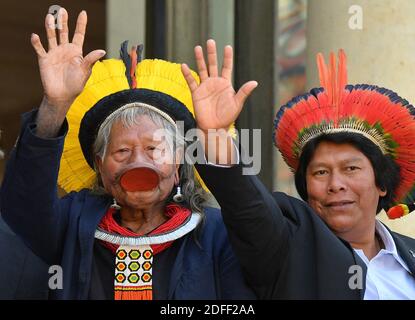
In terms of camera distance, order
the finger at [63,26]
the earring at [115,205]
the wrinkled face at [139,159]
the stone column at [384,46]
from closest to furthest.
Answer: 1. the finger at [63,26]
2. the wrinkled face at [139,159]
3. the earring at [115,205]
4. the stone column at [384,46]

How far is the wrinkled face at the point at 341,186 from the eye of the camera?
329cm

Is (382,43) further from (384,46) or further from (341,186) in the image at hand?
(341,186)

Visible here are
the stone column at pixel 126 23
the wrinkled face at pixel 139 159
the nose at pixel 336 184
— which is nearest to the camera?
the wrinkled face at pixel 139 159

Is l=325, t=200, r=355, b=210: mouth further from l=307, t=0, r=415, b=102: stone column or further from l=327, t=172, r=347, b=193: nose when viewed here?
l=307, t=0, r=415, b=102: stone column

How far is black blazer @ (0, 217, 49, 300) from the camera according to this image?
10.3ft

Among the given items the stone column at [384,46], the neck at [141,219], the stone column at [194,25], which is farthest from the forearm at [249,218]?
the stone column at [194,25]

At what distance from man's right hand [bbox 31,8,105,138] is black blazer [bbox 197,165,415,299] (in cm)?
43

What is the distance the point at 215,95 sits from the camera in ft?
9.48

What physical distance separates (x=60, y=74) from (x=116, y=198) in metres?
0.44

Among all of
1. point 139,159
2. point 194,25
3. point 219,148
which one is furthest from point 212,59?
point 194,25

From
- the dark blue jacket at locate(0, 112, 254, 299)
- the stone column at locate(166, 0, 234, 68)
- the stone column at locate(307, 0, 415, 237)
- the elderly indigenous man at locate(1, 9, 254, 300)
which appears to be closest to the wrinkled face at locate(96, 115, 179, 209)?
Result: the elderly indigenous man at locate(1, 9, 254, 300)

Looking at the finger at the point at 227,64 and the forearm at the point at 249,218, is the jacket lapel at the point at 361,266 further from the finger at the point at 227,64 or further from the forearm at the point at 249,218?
the finger at the point at 227,64

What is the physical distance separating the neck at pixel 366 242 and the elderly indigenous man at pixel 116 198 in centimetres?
50
